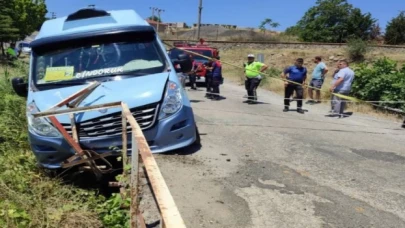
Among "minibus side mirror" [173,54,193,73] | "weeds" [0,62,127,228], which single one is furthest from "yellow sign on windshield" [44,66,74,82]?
"minibus side mirror" [173,54,193,73]

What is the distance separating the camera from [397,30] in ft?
170

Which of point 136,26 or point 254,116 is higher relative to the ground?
point 136,26

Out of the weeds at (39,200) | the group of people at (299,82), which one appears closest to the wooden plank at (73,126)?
the weeds at (39,200)

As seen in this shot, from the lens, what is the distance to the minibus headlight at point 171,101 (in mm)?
5129

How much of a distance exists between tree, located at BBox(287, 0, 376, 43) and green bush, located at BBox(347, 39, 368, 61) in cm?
1902

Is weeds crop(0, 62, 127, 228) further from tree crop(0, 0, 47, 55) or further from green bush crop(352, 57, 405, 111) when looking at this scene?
tree crop(0, 0, 47, 55)

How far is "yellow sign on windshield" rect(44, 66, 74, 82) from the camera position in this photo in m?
5.64

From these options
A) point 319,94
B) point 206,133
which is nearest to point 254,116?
point 206,133

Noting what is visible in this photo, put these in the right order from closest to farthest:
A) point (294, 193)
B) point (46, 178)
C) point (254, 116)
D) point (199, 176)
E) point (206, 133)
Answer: point (294, 193)
point (199, 176)
point (46, 178)
point (206, 133)
point (254, 116)

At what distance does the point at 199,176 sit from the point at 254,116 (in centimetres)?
515

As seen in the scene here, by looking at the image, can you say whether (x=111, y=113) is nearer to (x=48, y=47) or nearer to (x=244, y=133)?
(x=48, y=47)

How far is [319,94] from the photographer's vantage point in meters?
13.4

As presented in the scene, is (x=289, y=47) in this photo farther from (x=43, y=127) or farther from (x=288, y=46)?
(x=43, y=127)

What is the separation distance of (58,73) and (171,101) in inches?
67.3
